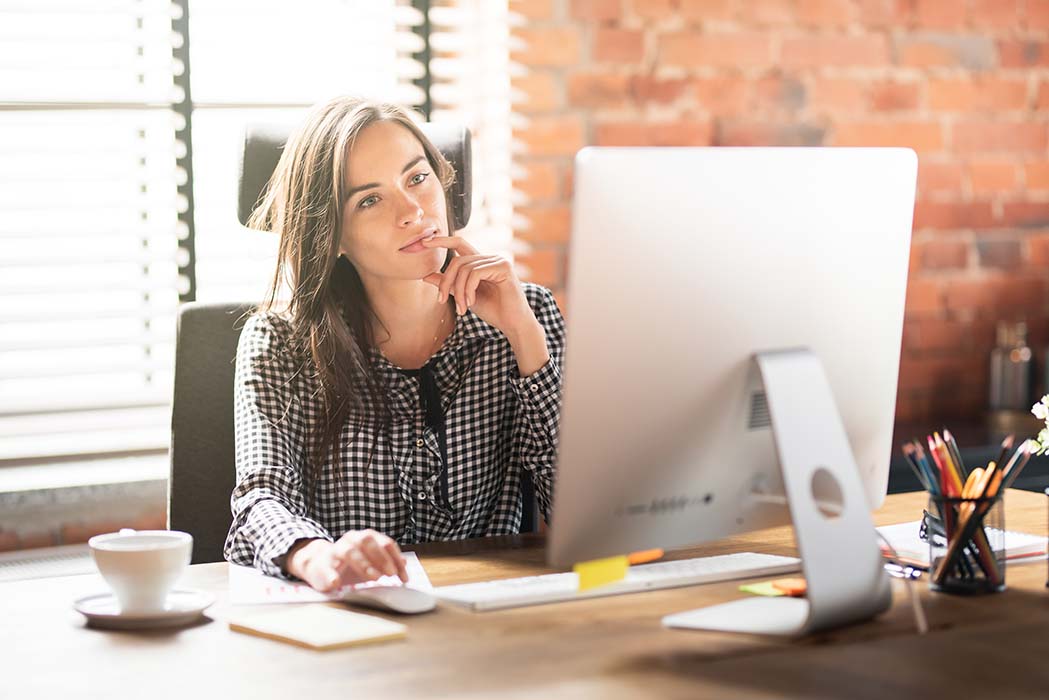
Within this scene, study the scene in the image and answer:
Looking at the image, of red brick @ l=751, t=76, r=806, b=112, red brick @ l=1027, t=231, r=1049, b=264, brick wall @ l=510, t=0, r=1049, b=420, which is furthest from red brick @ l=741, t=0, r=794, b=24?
red brick @ l=1027, t=231, r=1049, b=264

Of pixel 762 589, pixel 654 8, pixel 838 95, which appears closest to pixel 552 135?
pixel 654 8

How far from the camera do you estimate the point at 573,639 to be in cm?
106

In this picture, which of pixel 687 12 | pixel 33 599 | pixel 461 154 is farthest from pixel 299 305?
pixel 687 12

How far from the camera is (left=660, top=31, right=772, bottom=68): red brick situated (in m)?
2.59

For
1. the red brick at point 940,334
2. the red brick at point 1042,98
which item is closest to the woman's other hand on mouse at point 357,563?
the red brick at point 940,334

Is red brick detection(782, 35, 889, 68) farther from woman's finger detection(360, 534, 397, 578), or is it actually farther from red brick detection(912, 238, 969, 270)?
woman's finger detection(360, 534, 397, 578)

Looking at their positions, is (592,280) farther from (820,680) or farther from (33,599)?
(33,599)

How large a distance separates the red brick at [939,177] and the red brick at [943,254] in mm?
120

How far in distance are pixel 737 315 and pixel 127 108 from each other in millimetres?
1724

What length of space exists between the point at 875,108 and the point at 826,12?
9.5 inches

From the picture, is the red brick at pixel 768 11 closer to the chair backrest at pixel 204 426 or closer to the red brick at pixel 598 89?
the red brick at pixel 598 89

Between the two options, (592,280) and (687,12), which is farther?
(687,12)

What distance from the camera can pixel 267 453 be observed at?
5.10 feet

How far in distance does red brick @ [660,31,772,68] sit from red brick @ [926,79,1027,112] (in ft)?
1.46
